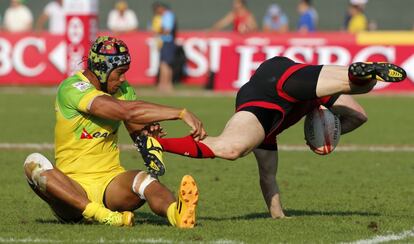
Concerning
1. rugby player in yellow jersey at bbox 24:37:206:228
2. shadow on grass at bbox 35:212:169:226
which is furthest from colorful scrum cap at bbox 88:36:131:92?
shadow on grass at bbox 35:212:169:226

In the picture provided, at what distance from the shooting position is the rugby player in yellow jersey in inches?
364

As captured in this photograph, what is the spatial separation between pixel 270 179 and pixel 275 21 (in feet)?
88.1

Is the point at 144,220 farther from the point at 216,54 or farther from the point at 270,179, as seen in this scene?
the point at 216,54

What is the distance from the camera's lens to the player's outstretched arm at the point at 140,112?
885 cm

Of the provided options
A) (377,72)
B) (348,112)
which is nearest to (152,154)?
(377,72)

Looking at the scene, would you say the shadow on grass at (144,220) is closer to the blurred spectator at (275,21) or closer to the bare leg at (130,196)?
the bare leg at (130,196)

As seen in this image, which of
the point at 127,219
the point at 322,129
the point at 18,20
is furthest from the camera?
the point at 18,20

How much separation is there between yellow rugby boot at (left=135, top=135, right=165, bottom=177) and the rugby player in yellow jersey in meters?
0.17

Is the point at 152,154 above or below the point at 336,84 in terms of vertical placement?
below

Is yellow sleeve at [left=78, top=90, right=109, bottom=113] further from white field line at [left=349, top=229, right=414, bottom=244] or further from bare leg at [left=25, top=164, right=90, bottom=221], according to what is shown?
white field line at [left=349, top=229, right=414, bottom=244]

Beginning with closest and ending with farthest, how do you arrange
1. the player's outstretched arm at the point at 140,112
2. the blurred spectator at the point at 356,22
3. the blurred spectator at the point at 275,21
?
1. the player's outstretched arm at the point at 140,112
2. the blurred spectator at the point at 356,22
3. the blurred spectator at the point at 275,21

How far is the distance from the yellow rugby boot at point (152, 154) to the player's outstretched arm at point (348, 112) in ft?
6.36

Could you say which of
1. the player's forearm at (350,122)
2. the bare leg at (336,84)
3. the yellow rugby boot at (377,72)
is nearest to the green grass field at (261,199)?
the player's forearm at (350,122)

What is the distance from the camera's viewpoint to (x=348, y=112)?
10.3 metres
